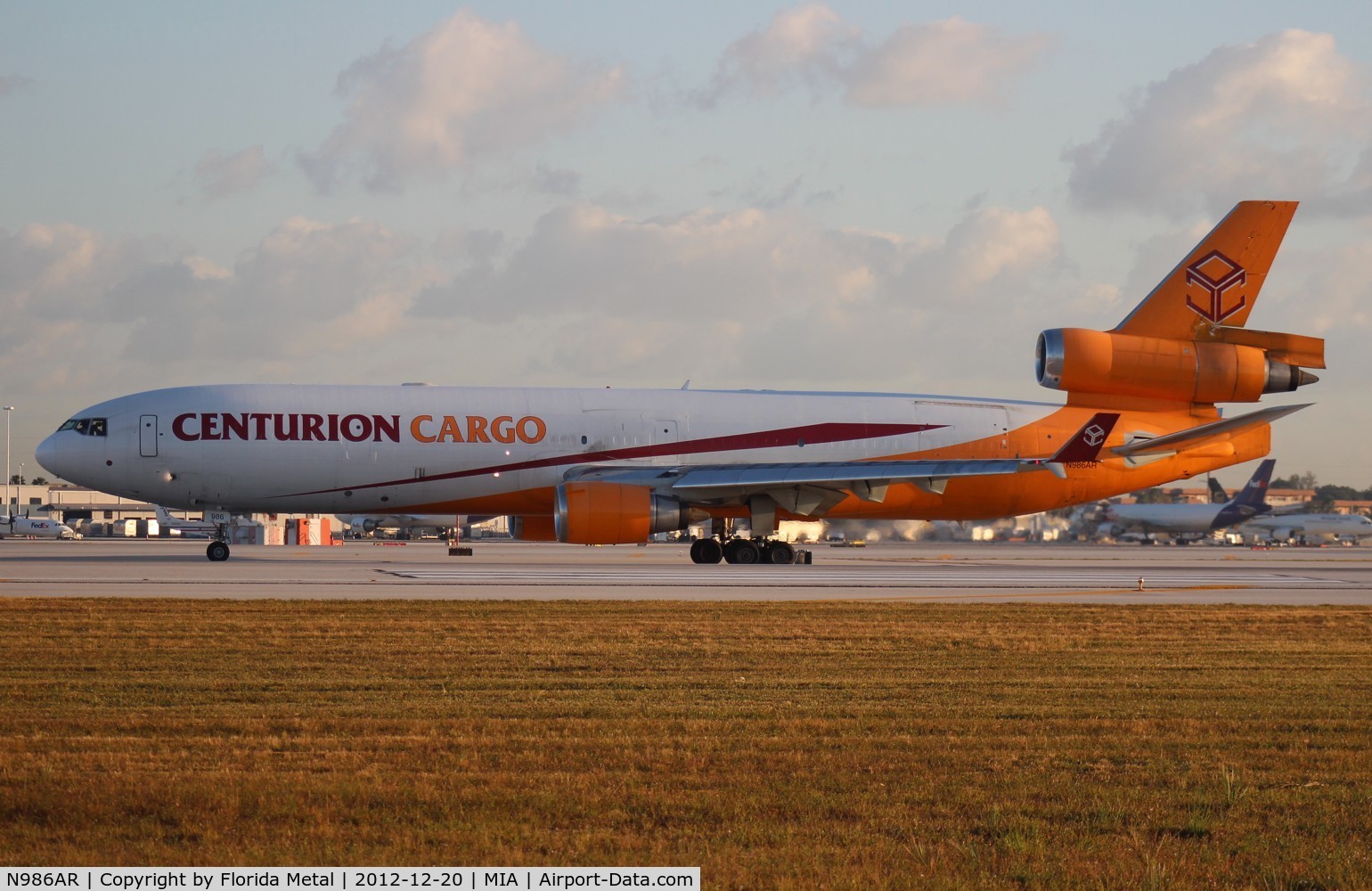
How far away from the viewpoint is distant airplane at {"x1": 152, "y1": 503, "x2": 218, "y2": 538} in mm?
95688

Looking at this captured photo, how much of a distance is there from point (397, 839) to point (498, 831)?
509mm

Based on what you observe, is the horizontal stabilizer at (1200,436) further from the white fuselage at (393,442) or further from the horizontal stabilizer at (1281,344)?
the white fuselage at (393,442)


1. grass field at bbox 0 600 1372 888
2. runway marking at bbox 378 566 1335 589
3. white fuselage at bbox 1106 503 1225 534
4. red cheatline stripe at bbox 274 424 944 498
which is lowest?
grass field at bbox 0 600 1372 888

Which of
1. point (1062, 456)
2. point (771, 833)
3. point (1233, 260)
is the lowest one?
point (771, 833)

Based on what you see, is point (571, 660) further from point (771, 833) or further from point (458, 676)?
point (771, 833)

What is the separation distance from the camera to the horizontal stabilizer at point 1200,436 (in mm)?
31034

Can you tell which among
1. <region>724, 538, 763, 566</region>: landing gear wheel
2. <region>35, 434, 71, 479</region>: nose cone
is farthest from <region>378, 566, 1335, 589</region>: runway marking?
<region>35, 434, 71, 479</region>: nose cone

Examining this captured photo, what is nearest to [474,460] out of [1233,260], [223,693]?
[1233,260]

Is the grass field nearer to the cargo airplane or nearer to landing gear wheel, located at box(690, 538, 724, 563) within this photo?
the cargo airplane

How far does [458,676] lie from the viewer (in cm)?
1271

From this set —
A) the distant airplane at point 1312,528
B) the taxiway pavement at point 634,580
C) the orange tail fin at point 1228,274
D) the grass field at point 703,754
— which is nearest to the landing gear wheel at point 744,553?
the taxiway pavement at point 634,580

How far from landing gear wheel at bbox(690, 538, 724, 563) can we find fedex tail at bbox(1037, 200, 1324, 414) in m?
9.73

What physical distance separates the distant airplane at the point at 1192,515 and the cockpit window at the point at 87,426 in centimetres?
8093

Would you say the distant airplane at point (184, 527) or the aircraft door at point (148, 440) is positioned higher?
the aircraft door at point (148, 440)
